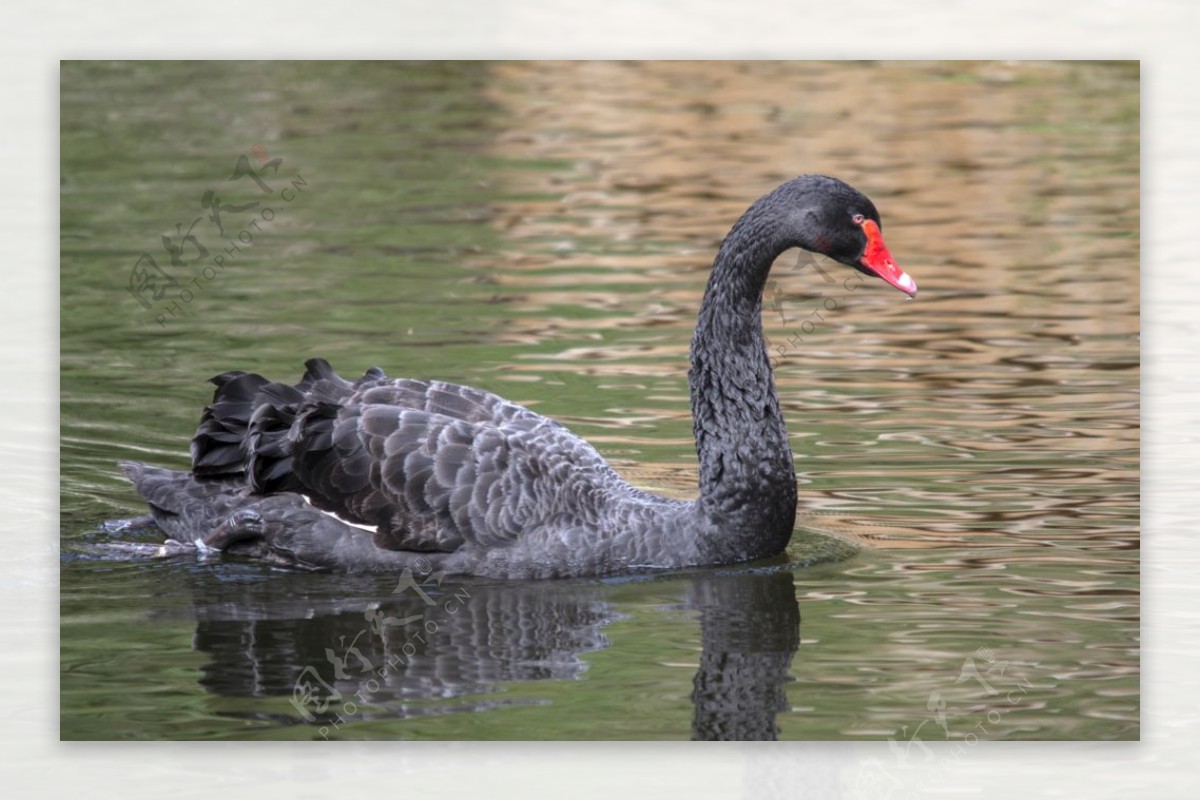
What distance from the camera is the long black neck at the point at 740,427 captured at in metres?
8.53

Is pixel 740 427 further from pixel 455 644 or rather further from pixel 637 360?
pixel 637 360

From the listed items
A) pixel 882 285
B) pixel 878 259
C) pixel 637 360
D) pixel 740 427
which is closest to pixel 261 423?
pixel 740 427

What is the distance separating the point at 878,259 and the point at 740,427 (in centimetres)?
84

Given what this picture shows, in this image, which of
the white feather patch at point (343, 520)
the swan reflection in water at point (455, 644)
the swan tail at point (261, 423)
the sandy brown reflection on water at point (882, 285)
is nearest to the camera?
the swan reflection in water at point (455, 644)

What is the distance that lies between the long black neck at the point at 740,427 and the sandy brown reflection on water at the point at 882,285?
675 millimetres

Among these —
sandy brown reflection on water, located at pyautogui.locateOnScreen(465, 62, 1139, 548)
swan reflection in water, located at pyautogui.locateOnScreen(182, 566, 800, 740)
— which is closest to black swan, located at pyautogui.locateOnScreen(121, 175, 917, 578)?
swan reflection in water, located at pyautogui.locateOnScreen(182, 566, 800, 740)

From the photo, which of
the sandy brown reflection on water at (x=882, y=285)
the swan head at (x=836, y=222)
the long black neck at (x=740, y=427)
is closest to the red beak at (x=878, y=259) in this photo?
the swan head at (x=836, y=222)

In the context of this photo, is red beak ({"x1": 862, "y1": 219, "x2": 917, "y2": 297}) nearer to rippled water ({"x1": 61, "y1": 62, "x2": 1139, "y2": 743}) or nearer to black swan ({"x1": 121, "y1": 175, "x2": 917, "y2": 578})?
black swan ({"x1": 121, "y1": 175, "x2": 917, "y2": 578})

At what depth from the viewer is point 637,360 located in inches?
452

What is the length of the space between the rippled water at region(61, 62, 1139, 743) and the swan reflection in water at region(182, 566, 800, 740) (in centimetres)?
2

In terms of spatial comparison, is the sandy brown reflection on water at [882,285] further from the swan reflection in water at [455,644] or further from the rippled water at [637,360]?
the swan reflection in water at [455,644]

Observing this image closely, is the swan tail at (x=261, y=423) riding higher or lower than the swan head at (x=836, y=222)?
lower

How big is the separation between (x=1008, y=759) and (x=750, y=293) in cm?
214

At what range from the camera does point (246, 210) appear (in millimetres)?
13539
